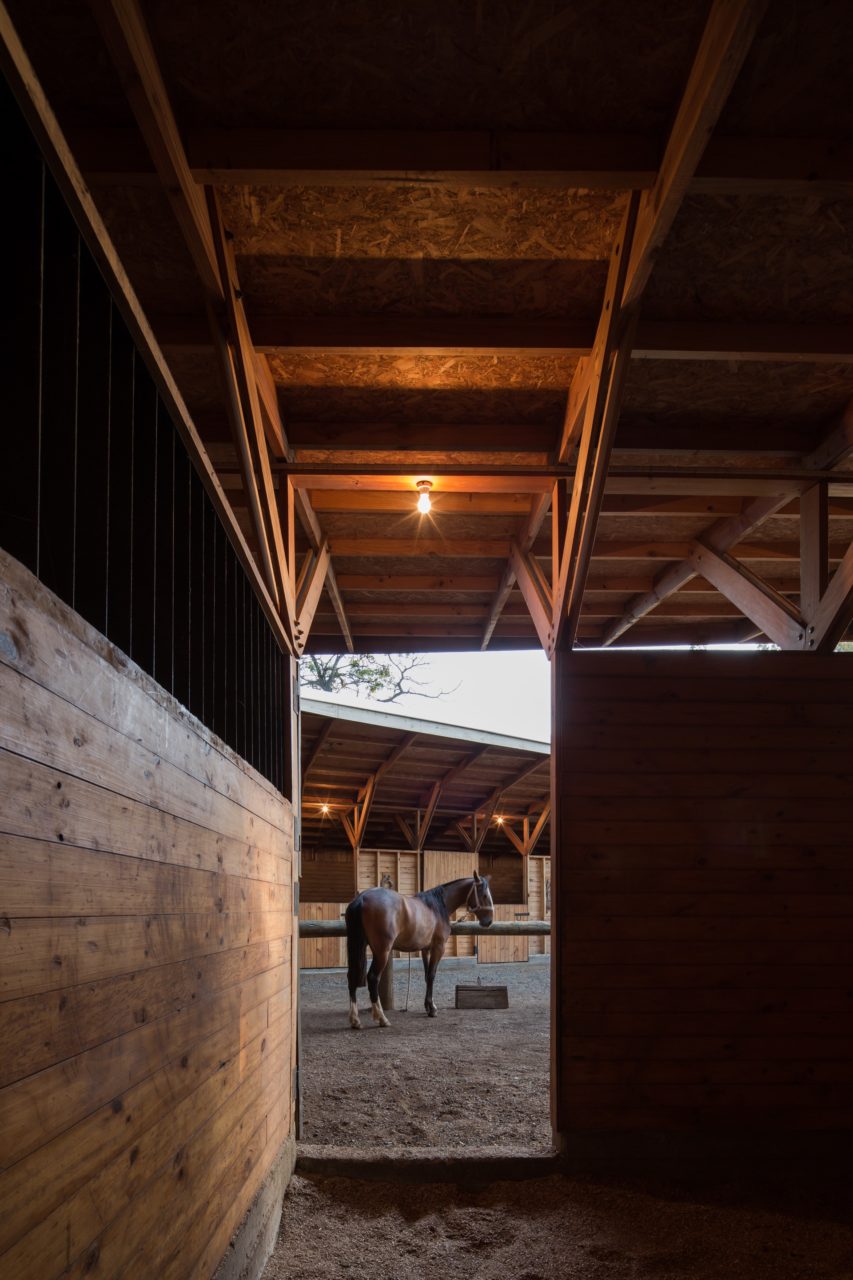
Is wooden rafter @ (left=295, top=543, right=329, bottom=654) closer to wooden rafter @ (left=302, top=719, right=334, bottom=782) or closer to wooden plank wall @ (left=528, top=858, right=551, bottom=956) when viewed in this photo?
wooden rafter @ (left=302, top=719, right=334, bottom=782)

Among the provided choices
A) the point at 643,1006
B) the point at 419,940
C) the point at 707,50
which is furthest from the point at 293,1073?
the point at 419,940

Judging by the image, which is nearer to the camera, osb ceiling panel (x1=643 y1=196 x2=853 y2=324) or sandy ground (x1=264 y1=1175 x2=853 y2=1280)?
osb ceiling panel (x1=643 y1=196 x2=853 y2=324)

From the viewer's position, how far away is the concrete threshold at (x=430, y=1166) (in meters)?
4.19

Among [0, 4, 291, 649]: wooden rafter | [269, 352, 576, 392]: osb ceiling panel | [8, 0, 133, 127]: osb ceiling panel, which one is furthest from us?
[269, 352, 576, 392]: osb ceiling panel

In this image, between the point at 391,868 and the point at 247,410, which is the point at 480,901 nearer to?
the point at 391,868

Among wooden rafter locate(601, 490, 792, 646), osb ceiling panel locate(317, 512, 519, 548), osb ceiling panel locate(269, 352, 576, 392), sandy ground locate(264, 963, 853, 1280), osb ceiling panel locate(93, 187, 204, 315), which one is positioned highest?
osb ceiling panel locate(93, 187, 204, 315)

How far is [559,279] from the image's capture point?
329cm

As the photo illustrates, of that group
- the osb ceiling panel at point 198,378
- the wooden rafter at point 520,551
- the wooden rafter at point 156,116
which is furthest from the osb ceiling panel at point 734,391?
the wooden rafter at point 156,116

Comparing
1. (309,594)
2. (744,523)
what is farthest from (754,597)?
(309,594)

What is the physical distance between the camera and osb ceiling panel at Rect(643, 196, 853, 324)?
112 inches

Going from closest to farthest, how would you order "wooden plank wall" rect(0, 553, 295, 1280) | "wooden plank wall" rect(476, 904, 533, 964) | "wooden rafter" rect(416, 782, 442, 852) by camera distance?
"wooden plank wall" rect(0, 553, 295, 1280)
"wooden plank wall" rect(476, 904, 533, 964)
"wooden rafter" rect(416, 782, 442, 852)

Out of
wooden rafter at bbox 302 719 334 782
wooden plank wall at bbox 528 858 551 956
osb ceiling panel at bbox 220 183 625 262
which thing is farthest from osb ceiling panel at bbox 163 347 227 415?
wooden plank wall at bbox 528 858 551 956

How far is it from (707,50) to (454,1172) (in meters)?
4.32

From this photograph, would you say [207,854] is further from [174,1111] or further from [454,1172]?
[454,1172]
